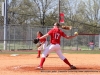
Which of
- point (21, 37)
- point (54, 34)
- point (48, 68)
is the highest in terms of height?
point (54, 34)

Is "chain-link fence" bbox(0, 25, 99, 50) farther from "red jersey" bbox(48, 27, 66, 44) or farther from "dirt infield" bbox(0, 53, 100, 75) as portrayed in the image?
"red jersey" bbox(48, 27, 66, 44)

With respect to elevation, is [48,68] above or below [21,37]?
below

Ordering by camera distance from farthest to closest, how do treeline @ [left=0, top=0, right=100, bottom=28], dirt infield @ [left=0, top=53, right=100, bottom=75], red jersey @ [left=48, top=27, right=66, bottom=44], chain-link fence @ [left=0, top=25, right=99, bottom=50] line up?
treeline @ [left=0, top=0, right=100, bottom=28] → chain-link fence @ [left=0, top=25, right=99, bottom=50] → red jersey @ [left=48, top=27, right=66, bottom=44] → dirt infield @ [left=0, top=53, right=100, bottom=75]

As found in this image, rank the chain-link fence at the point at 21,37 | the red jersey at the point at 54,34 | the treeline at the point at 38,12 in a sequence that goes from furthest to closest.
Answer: the treeline at the point at 38,12 < the chain-link fence at the point at 21,37 < the red jersey at the point at 54,34

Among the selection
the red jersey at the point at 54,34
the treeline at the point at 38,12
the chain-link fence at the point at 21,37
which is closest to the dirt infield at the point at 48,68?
the red jersey at the point at 54,34

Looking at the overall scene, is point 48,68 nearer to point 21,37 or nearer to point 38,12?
point 21,37

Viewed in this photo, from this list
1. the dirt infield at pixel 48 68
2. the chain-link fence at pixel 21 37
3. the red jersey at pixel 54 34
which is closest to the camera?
the dirt infield at pixel 48 68

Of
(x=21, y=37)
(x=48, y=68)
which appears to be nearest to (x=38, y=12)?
(x=21, y=37)

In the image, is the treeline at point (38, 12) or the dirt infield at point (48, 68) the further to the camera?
the treeline at point (38, 12)

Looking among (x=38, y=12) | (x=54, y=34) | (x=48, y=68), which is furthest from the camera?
(x=38, y=12)

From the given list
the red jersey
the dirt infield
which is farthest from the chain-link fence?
the red jersey

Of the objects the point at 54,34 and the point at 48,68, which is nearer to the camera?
the point at 54,34

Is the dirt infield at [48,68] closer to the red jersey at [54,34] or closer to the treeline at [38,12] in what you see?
the red jersey at [54,34]

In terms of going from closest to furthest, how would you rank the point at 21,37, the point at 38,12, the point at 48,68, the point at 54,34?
1. the point at 54,34
2. the point at 48,68
3. the point at 21,37
4. the point at 38,12
